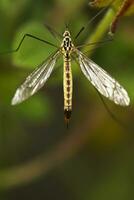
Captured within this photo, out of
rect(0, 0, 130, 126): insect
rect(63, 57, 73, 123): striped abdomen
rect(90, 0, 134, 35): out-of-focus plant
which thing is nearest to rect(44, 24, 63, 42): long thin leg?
rect(0, 0, 130, 126): insect

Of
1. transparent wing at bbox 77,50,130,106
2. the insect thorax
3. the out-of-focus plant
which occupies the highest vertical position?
the insect thorax

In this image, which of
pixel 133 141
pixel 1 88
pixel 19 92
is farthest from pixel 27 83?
pixel 133 141

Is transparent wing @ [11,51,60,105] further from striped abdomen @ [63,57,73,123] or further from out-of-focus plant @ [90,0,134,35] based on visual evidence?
out-of-focus plant @ [90,0,134,35]

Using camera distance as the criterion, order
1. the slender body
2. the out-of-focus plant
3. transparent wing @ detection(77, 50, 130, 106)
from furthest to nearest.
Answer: the slender body < transparent wing @ detection(77, 50, 130, 106) < the out-of-focus plant

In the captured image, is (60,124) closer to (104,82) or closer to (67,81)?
(67,81)

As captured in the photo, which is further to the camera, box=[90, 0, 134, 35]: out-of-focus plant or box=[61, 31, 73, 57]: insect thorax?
box=[61, 31, 73, 57]: insect thorax

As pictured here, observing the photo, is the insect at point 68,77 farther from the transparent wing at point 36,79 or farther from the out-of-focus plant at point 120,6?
the out-of-focus plant at point 120,6

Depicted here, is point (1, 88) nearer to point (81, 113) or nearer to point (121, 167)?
point (81, 113)

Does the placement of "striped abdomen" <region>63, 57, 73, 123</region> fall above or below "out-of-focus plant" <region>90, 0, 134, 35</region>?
below

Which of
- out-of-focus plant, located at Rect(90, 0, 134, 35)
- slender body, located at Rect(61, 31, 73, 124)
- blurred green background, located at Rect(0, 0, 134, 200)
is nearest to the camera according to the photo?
out-of-focus plant, located at Rect(90, 0, 134, 35)
